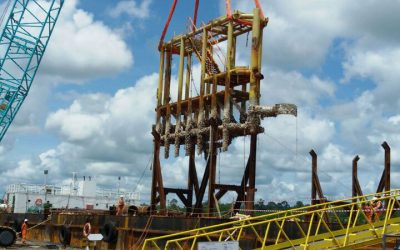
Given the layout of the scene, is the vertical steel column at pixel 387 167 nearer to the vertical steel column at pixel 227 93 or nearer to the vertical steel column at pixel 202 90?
the vertical steel column at pixel 227 93

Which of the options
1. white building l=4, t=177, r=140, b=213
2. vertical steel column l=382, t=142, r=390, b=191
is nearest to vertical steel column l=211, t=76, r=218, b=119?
vertical steel column l=382, t=142, r=390, b=191

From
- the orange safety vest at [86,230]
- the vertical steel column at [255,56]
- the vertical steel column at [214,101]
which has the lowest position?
the orange safety vest at [86,230]

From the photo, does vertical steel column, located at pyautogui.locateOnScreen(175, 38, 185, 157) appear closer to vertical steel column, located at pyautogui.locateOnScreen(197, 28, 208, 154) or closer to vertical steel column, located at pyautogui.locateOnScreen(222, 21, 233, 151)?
vertical steel column, located at pyautogui.locateOnScreen(197, 28, 208, 154)

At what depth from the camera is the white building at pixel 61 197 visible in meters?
62.3

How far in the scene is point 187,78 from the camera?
39.8 m

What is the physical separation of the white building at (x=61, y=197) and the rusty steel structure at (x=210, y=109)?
72.8 feet

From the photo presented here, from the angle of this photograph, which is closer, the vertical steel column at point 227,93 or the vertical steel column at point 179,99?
the vertical steel column at point 227,93

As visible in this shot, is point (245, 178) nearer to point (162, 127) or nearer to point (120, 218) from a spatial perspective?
point (120, 218)

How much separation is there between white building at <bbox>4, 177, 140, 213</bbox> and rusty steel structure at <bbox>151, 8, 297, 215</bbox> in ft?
72.8

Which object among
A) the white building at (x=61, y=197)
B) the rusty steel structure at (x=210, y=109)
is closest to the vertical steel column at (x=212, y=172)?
the rusty steel structure at (x=210, y=109)

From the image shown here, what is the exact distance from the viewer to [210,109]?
3688cm

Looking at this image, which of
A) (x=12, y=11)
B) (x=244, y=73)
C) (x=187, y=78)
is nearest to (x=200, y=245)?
(x=244, y=73)

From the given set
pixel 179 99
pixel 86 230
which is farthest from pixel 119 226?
pixel 179 99

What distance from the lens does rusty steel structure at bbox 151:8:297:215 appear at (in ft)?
106
